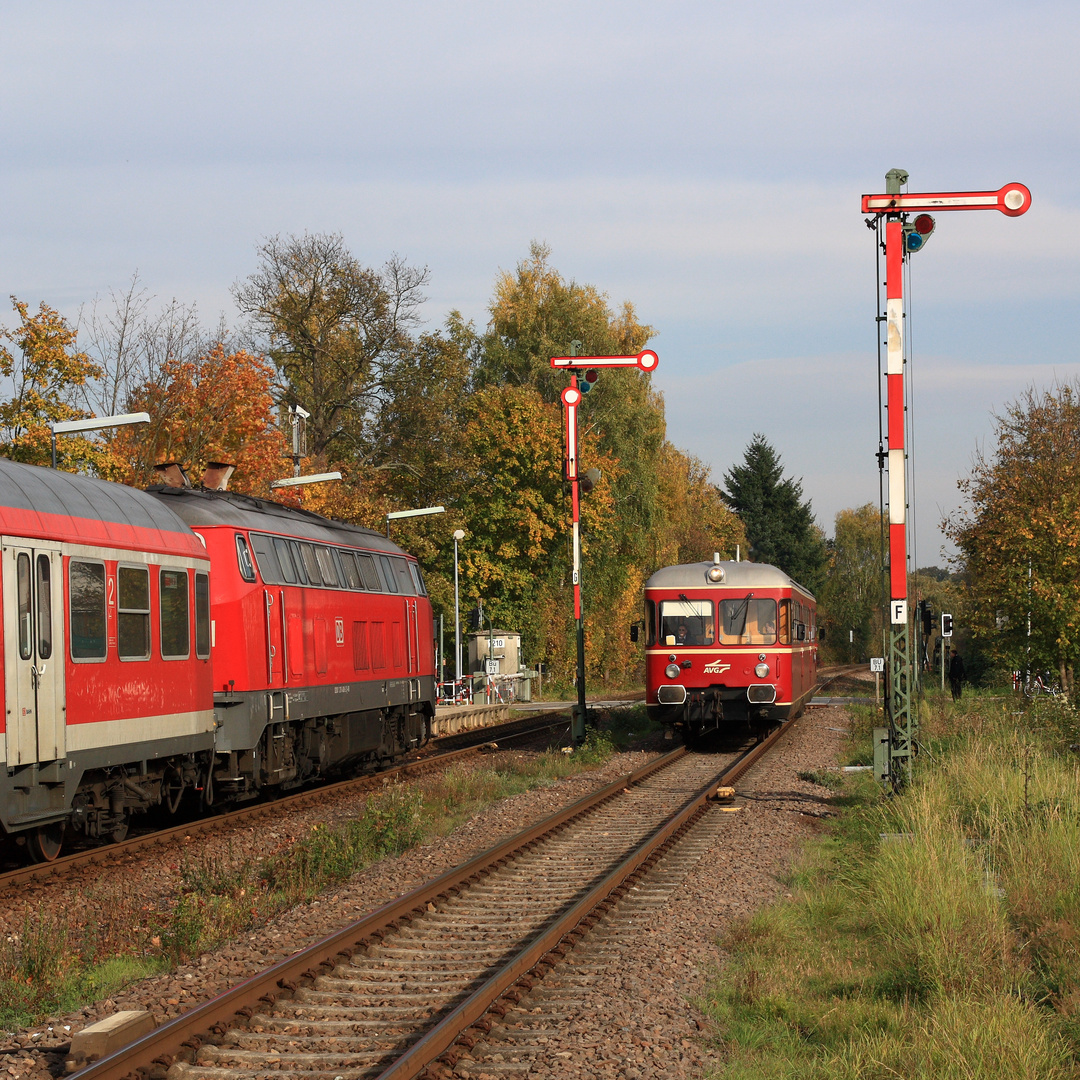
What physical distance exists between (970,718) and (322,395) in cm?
3059

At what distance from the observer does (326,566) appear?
18.2 meters

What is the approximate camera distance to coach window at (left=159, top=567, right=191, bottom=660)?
13.2 meters

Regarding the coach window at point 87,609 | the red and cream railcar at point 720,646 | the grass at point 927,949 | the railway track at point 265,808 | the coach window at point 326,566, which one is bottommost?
the railway track at point 265,808

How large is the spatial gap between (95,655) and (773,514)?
7563 cm

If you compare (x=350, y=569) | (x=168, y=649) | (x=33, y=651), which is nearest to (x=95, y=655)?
(x=33, y=651)

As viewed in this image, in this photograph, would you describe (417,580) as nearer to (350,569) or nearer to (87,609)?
(350,569)

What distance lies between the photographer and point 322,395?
151 feet

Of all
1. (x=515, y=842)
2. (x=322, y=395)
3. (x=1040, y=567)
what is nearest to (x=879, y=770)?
(x=515, y=842)

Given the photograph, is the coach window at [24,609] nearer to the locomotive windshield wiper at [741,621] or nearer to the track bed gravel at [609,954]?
the track bed gravel at [609,954]

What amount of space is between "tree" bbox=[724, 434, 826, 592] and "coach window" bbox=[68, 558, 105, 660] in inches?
2919

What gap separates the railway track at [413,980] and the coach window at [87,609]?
3913 mm

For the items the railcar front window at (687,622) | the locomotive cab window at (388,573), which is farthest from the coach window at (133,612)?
the railcar front window at (687,622)

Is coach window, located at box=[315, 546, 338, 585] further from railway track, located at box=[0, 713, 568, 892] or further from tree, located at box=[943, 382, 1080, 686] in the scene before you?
tree, located at box=[943, 382, 1080, 686]

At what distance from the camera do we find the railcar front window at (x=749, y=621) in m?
22.2
